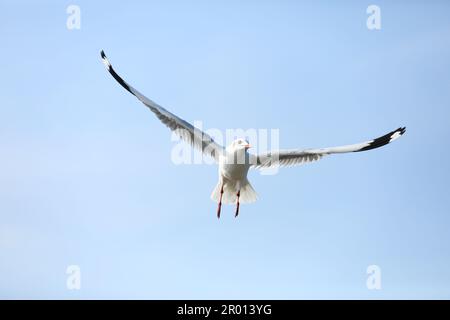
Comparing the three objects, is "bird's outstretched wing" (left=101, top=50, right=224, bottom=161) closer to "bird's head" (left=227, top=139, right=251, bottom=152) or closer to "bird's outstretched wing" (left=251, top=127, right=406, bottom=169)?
"bird's head" (left=227, top=139, right=251, bottom=152)

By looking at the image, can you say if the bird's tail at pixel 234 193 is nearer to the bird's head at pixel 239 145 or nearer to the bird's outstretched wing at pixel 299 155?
the bird's outstretched wing at pixel 299 155

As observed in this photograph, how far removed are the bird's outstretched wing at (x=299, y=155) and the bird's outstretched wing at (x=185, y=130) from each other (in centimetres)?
44

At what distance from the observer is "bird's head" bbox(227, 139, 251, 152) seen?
798 cm

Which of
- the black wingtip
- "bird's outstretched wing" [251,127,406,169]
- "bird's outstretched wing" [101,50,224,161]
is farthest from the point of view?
the black wingtip

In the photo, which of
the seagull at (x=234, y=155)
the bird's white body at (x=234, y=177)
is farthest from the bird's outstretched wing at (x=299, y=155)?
the bird's white body at (x=234, y=177)

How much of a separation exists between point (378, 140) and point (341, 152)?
556 mm

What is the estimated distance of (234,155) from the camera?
7996 millimetres

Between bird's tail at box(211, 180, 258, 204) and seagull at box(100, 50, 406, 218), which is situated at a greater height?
seagull at box(100, 50, 406, 218)

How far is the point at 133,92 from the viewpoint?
8125 mm

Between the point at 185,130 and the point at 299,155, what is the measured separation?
121 cm

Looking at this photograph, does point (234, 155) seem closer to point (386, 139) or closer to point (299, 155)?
point (299, 155)

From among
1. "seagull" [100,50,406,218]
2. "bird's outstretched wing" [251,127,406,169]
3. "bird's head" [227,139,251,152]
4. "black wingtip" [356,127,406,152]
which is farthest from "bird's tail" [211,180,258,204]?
"black wingtip" [356,127,406,152]

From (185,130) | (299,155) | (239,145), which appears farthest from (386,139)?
(185,130)

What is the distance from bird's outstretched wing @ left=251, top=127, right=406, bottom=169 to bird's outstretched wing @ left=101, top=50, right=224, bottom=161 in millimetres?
440
